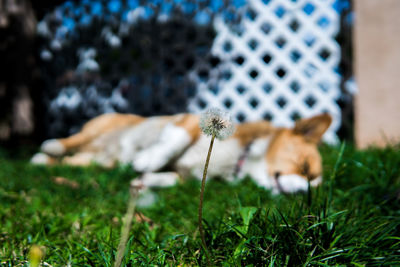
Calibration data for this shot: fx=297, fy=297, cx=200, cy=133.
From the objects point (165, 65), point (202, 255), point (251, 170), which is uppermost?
point (165, 65)

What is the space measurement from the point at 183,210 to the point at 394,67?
2.53 metres

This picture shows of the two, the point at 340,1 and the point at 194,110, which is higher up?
the point at 340,1

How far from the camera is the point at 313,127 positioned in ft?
6.57

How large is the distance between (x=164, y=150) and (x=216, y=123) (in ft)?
5.52

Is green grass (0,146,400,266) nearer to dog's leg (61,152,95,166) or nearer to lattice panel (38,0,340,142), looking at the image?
dog's leg (61,152,95,166)

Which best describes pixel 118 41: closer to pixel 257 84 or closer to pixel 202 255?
pixel 257 84

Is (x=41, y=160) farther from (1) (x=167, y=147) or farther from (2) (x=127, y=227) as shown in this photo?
(2) (x=127, y=227)

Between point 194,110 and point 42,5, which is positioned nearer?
point 194,110

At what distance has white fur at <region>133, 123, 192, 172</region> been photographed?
2.14 metres

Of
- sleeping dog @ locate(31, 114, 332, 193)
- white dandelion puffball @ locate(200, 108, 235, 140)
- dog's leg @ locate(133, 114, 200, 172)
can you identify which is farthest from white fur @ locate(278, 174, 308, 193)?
white dandelion puffball @ locate(200, 108, 235, 140)

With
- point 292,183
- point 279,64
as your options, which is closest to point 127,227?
point 292,183

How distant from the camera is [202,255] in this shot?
67 centimetres

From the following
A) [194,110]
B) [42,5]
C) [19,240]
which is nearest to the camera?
[19,240]

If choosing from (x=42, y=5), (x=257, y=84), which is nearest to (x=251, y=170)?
(x=257, y=84)
